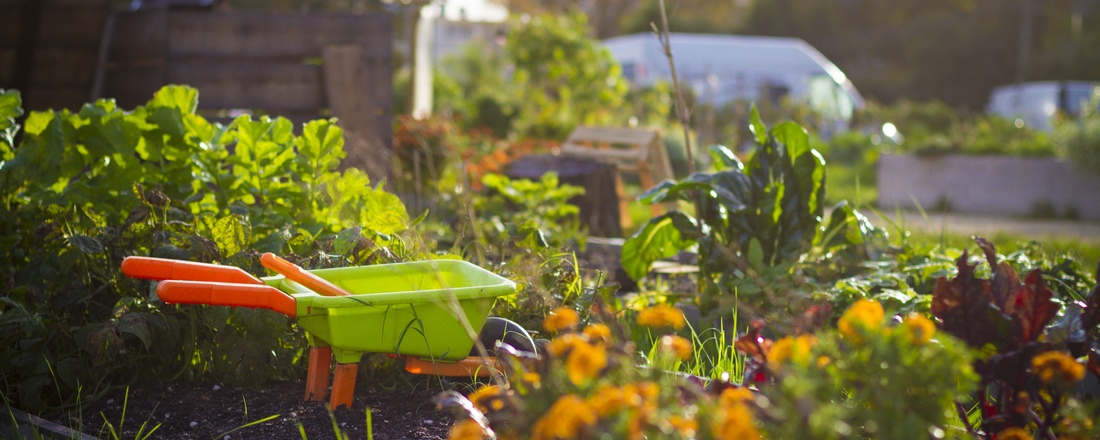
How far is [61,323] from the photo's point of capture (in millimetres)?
2365

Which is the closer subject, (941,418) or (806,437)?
(806,437)

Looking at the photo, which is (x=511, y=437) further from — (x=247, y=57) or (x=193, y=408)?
(x=247, y=57)

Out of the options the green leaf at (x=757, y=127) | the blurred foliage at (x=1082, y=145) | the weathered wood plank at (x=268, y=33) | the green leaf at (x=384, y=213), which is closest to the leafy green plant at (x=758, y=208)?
the green leaf at (x=757, y=127)

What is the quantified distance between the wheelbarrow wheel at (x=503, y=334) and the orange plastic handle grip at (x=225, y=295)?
499 mm

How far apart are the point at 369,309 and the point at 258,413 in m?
0.37

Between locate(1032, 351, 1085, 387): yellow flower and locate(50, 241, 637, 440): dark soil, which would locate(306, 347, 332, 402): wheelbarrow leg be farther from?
locate(1032, 351, 1085, 387): yellow flower

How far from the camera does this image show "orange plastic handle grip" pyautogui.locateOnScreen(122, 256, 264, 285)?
1870 millimetres

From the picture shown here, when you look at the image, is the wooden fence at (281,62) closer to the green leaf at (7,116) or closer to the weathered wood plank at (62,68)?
the weathered wood plank at (62,68)

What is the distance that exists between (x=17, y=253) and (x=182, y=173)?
51 centimetres

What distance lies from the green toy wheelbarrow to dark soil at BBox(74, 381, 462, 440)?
0.07 m

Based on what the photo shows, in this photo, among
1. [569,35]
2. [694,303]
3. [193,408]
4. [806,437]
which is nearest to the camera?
[806,437]

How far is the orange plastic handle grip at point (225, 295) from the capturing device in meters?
1.69

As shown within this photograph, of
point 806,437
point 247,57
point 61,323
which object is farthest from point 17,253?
point 247,57

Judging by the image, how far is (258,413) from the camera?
6.87ft
